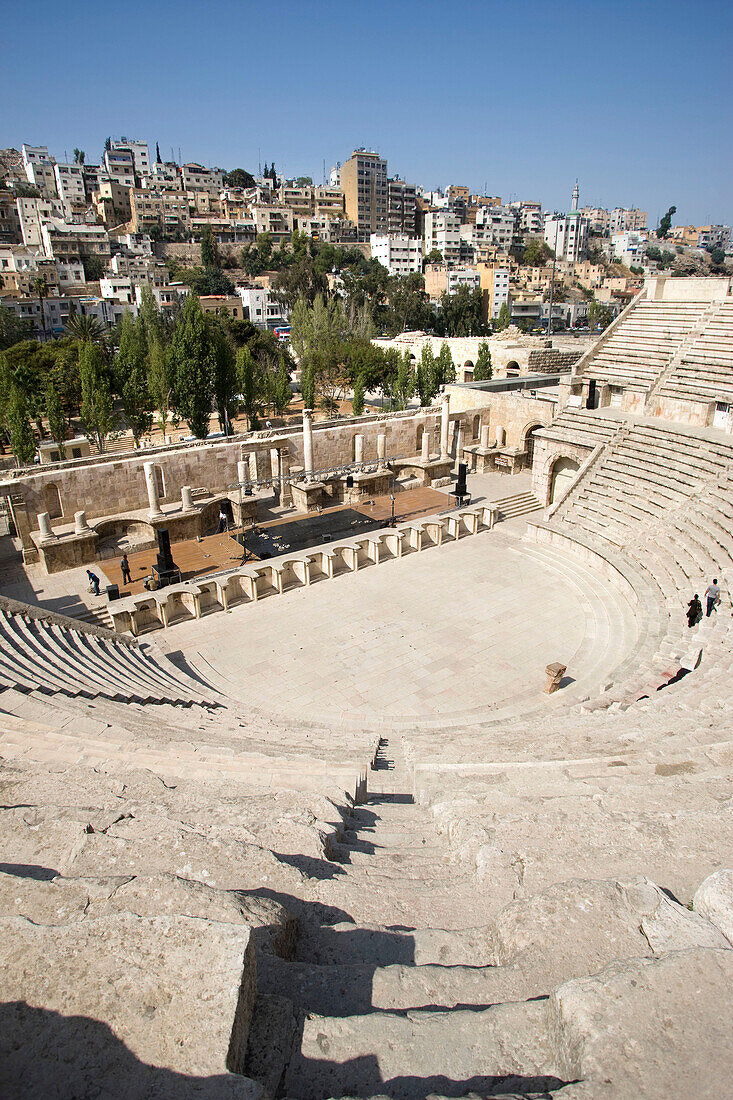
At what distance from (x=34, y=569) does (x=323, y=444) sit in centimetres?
1312

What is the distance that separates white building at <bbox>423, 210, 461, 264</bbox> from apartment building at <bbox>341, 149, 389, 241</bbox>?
39.9ft

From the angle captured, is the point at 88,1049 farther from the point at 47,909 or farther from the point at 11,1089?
the point at 47,909

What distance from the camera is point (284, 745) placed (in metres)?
9.55

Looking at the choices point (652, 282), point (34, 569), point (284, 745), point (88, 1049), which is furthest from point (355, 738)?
point (652, 282)

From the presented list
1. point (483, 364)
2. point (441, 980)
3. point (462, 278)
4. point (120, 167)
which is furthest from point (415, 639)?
point (120, 167)

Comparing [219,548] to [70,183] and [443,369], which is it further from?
[70,183]

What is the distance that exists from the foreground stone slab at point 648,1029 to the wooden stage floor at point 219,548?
53.7ft

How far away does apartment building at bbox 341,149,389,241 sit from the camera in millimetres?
125312

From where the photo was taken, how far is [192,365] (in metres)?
30.5

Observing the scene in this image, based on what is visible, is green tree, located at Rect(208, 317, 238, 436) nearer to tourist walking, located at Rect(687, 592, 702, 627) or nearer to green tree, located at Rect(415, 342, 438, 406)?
green tree, located at Rect(415, 342, 438, 406)

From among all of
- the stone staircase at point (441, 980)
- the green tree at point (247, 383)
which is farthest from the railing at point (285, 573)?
the green tree at point (247, 383)

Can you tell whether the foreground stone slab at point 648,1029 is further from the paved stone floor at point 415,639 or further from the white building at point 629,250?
the white building at point 629,250

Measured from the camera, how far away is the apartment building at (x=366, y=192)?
125m

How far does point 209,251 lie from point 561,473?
95.5 meters
